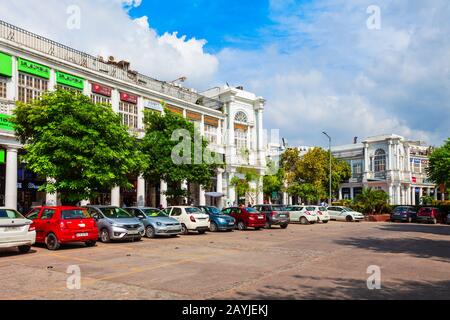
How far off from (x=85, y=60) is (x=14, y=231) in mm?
19912

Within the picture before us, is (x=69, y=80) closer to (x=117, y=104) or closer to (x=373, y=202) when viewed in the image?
(x=117, y=104)

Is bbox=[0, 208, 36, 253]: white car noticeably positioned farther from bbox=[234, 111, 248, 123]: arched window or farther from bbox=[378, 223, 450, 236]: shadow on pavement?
bbox=[234, 111, 248, 123]: arched window

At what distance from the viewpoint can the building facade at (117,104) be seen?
23.9 m

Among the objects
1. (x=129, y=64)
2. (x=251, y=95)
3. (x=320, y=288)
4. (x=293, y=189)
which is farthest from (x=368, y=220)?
(x=320, y=288)

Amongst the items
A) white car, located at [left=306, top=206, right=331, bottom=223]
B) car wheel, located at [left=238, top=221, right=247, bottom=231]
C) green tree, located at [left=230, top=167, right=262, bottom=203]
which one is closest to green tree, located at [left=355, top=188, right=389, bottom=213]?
white car, located at [left=306, top=206, right=331, bottom=223]

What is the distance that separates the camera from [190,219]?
2108cm

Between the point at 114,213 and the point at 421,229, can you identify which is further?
the point at 421,229

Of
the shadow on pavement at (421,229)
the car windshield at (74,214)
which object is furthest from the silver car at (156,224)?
the shadow on pavement at (421,229)

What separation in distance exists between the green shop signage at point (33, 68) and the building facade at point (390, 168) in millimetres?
55634

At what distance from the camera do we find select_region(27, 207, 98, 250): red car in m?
14.4

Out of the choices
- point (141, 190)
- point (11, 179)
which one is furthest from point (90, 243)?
point (141, 190)

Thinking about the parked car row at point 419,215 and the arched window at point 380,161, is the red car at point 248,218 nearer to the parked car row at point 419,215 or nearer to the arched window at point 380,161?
the parked car row at point 419,215

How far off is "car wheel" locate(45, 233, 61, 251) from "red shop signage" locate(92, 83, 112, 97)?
16997mm
